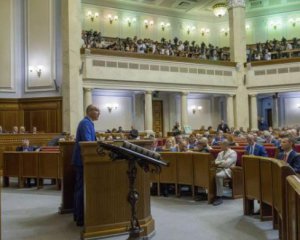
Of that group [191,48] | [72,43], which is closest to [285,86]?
[191,48]

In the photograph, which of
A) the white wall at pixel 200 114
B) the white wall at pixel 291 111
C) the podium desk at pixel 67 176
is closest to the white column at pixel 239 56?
the white wall at pixel 200 114

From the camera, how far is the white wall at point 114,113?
18.2m

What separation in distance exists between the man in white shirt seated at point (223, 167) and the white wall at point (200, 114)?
14.1 m

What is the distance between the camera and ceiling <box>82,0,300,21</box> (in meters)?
22.5

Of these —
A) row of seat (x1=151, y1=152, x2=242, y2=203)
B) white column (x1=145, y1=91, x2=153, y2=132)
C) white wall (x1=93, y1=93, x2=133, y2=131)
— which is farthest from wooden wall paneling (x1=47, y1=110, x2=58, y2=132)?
row of seat (x1=151, y1=152, x2=242, y2=203)

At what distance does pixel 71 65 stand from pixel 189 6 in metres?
11.7

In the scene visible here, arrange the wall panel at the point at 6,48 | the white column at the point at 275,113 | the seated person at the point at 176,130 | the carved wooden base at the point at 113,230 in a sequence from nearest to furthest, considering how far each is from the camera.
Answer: the carved wooden base at the point at 113,230
the seated person at the point at 176,130
the wall panel at the point at 6,48
the white column at the point at 275,113

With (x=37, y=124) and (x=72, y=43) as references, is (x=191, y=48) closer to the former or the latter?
(x=72, y=43)

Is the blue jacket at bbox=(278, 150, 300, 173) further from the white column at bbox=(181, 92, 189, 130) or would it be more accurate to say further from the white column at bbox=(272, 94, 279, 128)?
the white column at bbox=(272, 94, 279, 128)

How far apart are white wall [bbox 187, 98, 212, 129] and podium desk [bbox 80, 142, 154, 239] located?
657 inches

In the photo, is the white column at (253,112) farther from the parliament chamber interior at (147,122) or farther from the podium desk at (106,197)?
the podium desk at (106,197)

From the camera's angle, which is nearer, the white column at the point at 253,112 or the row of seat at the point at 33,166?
the row of seat at the point at 33,166

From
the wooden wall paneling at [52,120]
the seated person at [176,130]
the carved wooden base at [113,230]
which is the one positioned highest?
the wooden wall paneling at [52,120]

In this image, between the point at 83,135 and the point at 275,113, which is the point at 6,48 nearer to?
the point at 83,135
